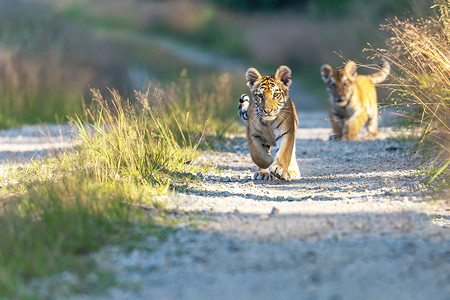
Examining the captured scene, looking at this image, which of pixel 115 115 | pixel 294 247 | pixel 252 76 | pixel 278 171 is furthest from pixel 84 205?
pixel 115 115

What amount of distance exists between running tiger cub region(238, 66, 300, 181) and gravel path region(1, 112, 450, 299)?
364mm

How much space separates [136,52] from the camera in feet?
80.7

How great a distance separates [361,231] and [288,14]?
25542 millimetres

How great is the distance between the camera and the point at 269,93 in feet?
24.6

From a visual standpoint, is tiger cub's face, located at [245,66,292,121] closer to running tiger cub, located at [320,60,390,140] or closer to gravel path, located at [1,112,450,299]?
gravel path, located at [1,112,450,299]

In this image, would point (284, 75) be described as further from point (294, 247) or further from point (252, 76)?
point (294, 247)

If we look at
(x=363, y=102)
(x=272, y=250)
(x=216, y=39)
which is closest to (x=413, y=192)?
A: (x=272, y=250)

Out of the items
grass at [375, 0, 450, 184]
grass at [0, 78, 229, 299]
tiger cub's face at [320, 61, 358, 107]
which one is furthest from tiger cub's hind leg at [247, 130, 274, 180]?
tiger cub's face at [320, 61, 358, 107]

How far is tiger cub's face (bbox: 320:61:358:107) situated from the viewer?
10.8 metres

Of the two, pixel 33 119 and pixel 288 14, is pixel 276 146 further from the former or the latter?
pixel 288 14

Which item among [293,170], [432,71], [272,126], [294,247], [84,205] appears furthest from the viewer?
[293,170]

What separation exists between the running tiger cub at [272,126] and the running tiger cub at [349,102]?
3165mm

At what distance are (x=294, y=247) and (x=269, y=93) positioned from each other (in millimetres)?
3015

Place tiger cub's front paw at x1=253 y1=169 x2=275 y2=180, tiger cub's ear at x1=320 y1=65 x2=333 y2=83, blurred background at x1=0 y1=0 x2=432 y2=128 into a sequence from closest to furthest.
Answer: tiger cub's front paw at x1=253 y1=169 x2=275 y2=180, tiger cub's ear at x1=320 y1=65 x2=333 y2=83, blurred background at x1=0 y1=0 x2=432 y2=128
